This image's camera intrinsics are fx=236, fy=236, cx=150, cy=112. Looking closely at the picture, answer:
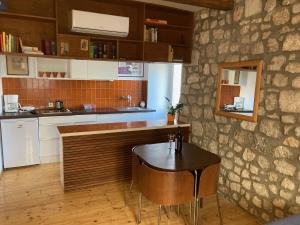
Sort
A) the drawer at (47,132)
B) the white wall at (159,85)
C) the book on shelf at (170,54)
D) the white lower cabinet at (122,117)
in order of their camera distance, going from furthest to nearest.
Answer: the white wall at (159,85)
the white lower cabinet at (122,117)
the drawer at (47,132)
the book on shelf at (170,54)

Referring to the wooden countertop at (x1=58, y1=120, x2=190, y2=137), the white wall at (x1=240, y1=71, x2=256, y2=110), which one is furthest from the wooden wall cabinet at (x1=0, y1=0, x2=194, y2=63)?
the white wall at (x1=240, y1=71, x2=256, y2=110)

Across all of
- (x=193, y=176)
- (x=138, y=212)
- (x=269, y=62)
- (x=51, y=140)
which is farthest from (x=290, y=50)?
(x=51, y=140)

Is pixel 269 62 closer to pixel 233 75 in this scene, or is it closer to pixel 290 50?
pixel 290 50

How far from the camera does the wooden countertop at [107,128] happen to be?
315cm

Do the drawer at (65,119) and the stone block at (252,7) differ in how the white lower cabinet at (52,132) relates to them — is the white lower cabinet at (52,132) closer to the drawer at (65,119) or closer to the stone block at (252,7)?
the drawer at (65,119)

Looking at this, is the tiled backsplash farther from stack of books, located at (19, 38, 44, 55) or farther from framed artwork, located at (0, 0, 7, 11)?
framed artwork, located at (0, 0, 7, 11)

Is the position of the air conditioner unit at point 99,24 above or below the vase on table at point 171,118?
above

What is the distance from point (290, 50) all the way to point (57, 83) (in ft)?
13.3

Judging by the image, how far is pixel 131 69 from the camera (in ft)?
17.7

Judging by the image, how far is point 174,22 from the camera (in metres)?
3.92

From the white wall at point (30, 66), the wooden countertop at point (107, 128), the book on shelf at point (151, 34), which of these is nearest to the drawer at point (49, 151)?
the wooden countertop at point (107, 128)

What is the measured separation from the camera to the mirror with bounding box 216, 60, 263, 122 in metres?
2.66

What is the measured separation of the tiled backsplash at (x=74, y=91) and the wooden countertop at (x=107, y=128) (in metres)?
1.60

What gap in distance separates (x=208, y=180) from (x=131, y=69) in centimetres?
361
